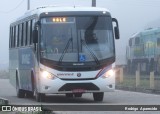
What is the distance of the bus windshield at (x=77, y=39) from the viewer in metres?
19.6

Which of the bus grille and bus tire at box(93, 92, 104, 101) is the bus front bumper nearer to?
the bus grille

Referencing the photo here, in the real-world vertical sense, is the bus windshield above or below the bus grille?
above

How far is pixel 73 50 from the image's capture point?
19.6 meters

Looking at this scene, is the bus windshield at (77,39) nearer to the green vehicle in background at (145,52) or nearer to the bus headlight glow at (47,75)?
the bus headlight glow at (47,75)

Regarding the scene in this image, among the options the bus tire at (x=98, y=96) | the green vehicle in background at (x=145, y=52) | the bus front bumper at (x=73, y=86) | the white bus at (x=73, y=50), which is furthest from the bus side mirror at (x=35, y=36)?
the green vehicle in background at (x=145, y=52)

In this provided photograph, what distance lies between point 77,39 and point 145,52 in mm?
32955

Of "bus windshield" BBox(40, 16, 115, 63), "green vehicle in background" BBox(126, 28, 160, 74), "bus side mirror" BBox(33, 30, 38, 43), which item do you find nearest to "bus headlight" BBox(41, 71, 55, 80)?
"bus windshield" BBox(40, 16, 115, 63)

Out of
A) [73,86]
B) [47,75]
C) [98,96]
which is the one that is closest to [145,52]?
[98,96]

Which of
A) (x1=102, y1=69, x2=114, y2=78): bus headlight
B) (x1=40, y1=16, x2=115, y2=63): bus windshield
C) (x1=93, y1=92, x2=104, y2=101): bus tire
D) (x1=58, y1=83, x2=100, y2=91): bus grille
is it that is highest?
(x1=40, y1=16, x2=115, y2=63): bus windshield

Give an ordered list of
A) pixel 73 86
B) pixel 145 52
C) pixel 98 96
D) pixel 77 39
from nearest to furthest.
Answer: pixel 73 86 < pixel 77 39 < pixel 98 96 < pixel 145 52

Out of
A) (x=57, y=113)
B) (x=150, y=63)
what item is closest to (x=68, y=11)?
(x=57, y=113)

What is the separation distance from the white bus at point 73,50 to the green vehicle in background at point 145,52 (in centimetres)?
2958

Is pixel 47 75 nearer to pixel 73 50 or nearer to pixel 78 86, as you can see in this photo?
pixel 78 86

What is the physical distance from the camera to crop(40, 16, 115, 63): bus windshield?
64.2 feet
